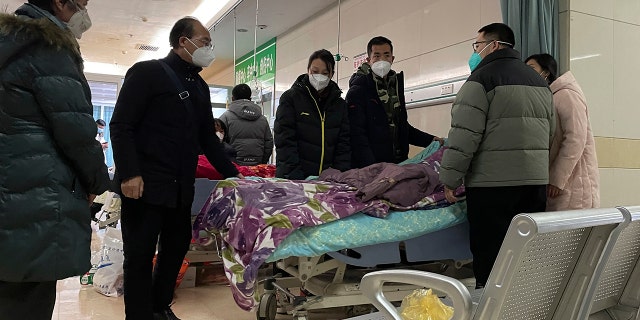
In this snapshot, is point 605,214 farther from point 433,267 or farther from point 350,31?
point 350,31

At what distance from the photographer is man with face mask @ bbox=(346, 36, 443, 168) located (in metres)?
3.21

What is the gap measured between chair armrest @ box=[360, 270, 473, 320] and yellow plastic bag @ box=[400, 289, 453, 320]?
169 mm

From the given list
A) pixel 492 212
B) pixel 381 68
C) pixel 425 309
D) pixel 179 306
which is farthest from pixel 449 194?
pixel 179 306

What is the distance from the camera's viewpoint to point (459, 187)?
2666mm

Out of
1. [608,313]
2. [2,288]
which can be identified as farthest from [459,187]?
[2,288]

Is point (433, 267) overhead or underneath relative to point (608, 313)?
underneath

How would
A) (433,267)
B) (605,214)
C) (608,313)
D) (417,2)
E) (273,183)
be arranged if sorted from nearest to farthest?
(605,214), (608,313), (273,183), (433,267), (417,2)

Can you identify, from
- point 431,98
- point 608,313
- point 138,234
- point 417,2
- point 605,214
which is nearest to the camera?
point 605,214

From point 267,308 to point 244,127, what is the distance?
2.18 meters

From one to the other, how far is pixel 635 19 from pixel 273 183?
299 centimetres

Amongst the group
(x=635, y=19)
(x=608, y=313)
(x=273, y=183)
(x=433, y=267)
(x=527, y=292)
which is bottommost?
(x=433, y=267)

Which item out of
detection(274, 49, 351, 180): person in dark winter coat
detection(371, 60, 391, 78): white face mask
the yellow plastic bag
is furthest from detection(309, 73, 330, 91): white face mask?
the yellow plastic bag

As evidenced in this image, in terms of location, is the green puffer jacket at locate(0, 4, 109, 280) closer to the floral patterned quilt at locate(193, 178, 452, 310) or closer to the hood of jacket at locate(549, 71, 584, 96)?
the floral patterned quilt at locate(193, 178, 452, 310)

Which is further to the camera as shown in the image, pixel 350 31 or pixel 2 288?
pixel 350 31
